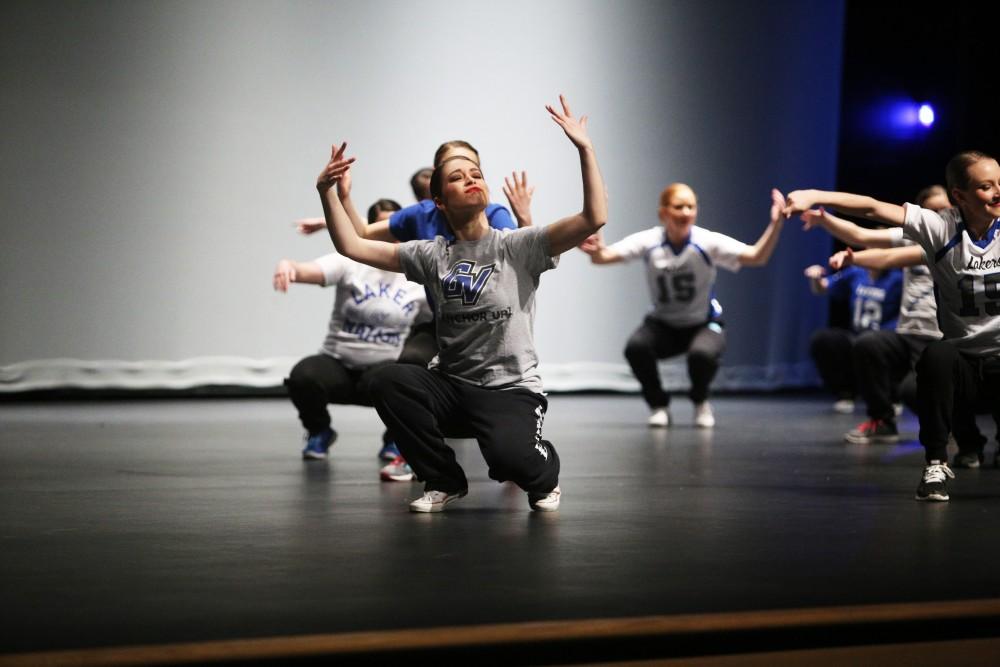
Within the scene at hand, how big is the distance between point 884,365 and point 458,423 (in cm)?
263

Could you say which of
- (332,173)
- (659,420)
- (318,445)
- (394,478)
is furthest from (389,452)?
(659,420)

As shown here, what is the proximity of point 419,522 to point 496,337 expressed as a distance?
522 millimetres

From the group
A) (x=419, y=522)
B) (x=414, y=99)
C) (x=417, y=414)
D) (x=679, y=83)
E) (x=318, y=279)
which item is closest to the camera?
(x=419, y=522)

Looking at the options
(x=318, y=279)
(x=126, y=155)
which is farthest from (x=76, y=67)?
(x=318, y=279)

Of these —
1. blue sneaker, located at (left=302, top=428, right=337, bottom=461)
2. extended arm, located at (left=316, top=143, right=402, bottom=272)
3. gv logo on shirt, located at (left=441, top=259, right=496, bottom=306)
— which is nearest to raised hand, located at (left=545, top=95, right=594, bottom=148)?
gv logo on shirt, located at (left=441, top=259, right=496, bottom=306)

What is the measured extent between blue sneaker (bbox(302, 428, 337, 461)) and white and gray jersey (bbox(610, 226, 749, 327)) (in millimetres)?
2213

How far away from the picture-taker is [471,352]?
3.13 meters

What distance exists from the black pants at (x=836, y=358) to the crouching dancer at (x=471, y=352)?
13.4 feet

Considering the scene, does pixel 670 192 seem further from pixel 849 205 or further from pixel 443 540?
Result: pixel 443 540

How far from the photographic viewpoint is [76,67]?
6.88m

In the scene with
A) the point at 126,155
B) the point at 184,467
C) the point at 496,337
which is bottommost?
the point at 184,467

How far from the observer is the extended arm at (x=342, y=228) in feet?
10.0

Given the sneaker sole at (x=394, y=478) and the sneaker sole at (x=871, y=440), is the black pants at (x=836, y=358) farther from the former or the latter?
the sneaker sole at (x=394, y=478)

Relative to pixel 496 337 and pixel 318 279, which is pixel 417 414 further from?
pixel 318 279
